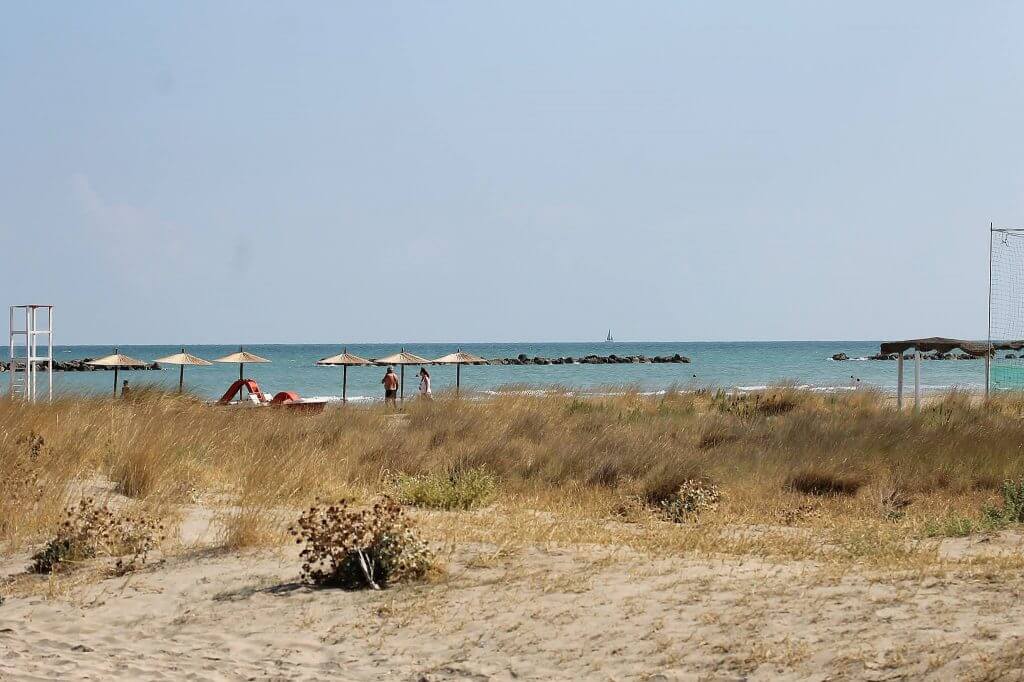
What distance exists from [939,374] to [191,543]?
67.3 m

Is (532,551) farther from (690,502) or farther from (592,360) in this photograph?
(592,360)

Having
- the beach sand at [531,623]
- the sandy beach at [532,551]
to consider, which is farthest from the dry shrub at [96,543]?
the beach sand at [531,623]

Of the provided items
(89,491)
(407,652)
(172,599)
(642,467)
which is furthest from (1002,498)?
(89,491)

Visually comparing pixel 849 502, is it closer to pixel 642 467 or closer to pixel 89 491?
pixel 642 467

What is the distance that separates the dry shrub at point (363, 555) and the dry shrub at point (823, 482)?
21.0 ft

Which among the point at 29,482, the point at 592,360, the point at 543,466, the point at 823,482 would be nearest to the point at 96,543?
the point at 29,482

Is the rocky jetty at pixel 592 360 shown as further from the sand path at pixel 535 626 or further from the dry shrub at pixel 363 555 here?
the sand path at pixel 535 626

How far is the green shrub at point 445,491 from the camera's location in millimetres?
11570

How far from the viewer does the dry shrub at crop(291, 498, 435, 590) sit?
7.89 meters

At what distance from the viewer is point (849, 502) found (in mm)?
12086

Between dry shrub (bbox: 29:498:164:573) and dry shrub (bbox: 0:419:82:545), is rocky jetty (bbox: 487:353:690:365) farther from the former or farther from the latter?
dry shrub (bbox: 29:498:164:573)

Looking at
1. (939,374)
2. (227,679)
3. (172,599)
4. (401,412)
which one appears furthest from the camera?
(939,374)

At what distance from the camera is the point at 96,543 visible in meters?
8.72

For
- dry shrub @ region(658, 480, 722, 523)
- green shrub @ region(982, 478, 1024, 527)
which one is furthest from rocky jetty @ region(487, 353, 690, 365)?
green shrub @ region(982, 478, 1024, 527)
